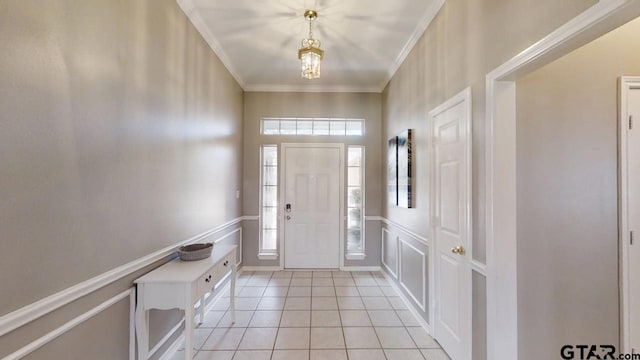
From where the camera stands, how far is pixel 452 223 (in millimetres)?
2033

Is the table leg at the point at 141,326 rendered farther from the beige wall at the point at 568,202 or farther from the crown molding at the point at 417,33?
the crown molding at the point at 417,33

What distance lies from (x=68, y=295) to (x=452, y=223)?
2.33 metres

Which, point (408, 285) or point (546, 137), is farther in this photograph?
point (408, 285)

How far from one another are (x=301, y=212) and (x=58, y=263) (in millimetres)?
3175

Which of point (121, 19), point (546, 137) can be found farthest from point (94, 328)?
point (546, 137)

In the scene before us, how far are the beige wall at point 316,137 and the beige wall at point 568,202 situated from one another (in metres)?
2.70

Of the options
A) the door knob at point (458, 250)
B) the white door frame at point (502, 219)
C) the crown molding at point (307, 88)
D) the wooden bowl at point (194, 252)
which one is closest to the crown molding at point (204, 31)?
the crown molding at point (307, 88)

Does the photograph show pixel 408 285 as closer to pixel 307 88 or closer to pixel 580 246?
pixel 580 246

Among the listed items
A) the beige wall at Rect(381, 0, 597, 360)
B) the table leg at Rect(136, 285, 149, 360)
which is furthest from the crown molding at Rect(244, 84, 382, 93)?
the table leg at Rect(136, 285, 149, 360)

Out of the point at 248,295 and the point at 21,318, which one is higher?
the point at 21,318

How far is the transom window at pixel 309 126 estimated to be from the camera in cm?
425

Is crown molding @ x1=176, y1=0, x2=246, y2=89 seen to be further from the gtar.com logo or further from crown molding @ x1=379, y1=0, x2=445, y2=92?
the gtar.com logo

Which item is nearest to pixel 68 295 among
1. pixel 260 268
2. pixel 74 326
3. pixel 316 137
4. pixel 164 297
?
pixel 74 326

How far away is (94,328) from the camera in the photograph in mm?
1355
